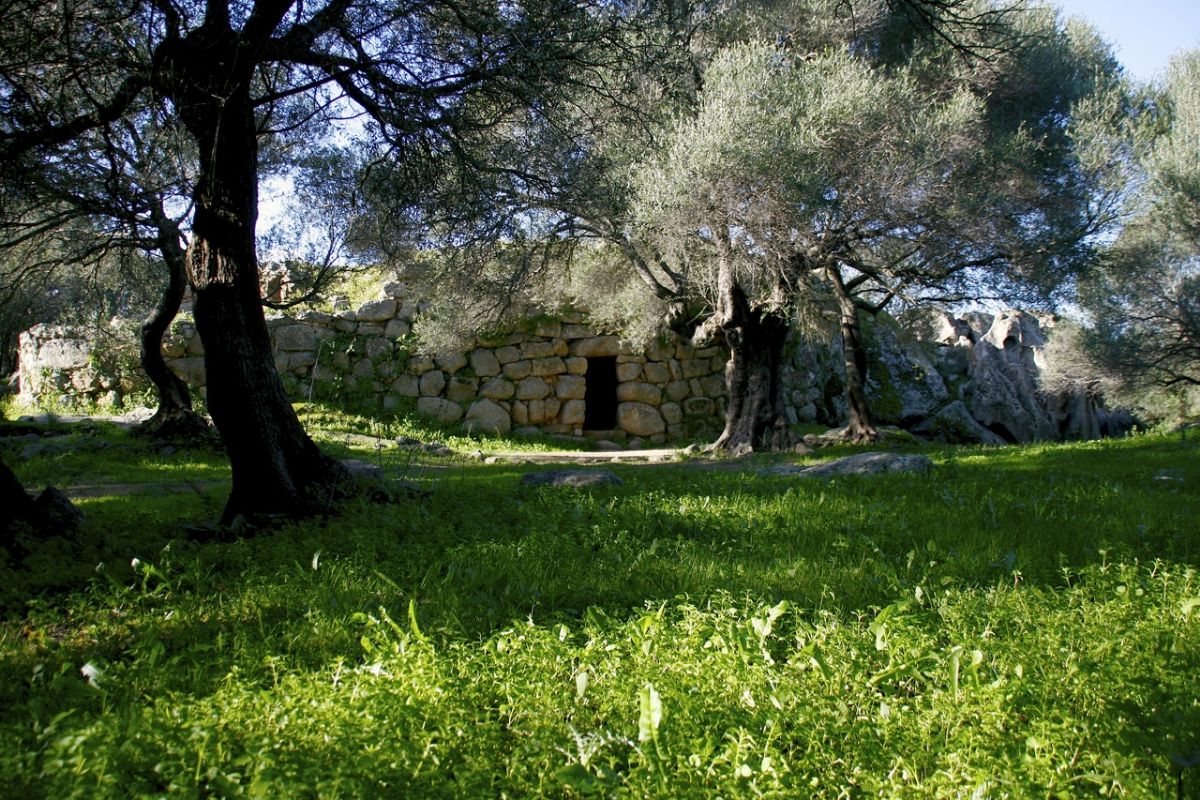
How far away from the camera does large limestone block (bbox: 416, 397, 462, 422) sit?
1720 centimetres

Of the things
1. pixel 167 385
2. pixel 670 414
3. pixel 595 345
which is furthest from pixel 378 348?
pixel 670 414

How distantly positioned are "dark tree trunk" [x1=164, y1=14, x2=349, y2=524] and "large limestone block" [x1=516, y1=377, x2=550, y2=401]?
11.6m

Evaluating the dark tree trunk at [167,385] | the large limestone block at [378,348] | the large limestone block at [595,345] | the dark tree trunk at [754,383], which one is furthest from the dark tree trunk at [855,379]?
the dark tree trunk at [167,385]

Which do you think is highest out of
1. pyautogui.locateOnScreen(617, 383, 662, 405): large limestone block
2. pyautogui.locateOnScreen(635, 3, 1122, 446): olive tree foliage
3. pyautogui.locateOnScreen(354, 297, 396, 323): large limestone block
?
pyautogui.locateOnScreen(635, 3, 1122, 446): olive tree foliage

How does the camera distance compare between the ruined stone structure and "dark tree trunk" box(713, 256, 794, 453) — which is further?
the ruined stone structure

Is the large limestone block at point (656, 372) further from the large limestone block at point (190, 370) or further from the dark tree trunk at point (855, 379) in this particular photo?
the large limestone block at point (190, 370)

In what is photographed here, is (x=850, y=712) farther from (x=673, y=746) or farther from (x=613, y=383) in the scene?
(x=613, y=383)

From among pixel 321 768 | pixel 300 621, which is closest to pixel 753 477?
pixel 300 621

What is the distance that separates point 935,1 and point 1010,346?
21.2m

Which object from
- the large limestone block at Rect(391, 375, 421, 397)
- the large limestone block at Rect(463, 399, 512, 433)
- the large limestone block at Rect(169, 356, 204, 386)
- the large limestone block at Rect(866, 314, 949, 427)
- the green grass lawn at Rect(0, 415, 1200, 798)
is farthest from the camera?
the large limestone block at Rect(866, 314, 949, 427)

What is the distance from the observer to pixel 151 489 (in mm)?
8695

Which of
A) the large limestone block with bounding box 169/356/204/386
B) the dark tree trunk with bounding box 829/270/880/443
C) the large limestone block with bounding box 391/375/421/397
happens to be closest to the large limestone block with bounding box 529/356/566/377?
the large limestone block with bounding box 391/375/421/397

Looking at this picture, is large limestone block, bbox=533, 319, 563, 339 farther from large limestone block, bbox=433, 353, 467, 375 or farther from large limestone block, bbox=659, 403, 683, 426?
large limestone block, bbox=659, 403, 683, 426

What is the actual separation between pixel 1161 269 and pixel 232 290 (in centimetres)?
1731
